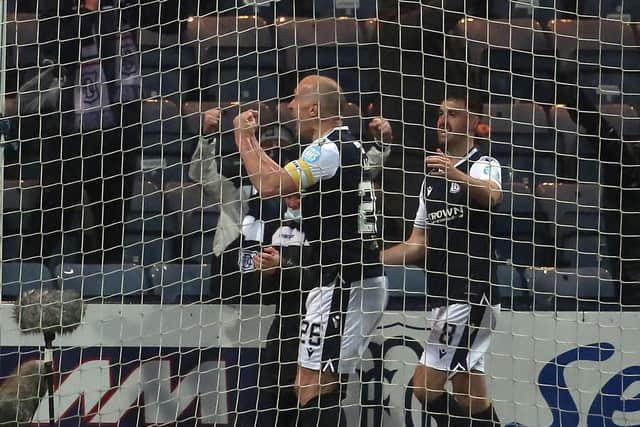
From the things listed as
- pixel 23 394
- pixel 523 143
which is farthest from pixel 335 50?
pixel 23 394

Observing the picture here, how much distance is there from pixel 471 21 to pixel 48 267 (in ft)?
6.70

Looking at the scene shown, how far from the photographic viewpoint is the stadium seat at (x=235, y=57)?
4637 millimetres

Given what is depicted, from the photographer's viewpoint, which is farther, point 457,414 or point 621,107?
point 621,107

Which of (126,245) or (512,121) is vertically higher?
(512,121)

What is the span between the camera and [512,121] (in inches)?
186

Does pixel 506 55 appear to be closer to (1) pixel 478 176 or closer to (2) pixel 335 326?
Answer: (1) pixel 478 176

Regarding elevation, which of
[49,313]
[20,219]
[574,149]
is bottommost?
[49,313]

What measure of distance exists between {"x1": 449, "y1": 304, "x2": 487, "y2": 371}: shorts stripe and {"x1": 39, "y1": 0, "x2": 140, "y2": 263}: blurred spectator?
57.0 inches

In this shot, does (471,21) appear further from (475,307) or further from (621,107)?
(475,307)

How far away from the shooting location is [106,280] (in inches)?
180

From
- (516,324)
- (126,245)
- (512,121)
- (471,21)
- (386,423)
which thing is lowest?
(386,423)

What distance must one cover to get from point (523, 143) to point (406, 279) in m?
0.77

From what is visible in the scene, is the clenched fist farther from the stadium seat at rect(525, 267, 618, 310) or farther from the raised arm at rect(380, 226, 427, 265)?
the stadium seat at rect(525, 267, 618, 310)

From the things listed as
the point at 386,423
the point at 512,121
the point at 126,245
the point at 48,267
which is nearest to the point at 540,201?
the point at 512,121
